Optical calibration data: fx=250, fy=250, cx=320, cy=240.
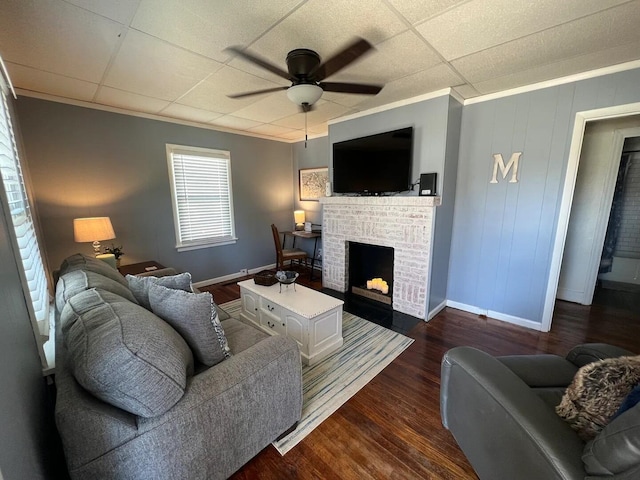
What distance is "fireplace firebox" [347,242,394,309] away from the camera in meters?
3.32

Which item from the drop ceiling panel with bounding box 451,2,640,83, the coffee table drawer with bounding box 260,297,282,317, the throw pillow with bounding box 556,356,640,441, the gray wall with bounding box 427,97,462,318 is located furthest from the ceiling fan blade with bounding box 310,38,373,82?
the throw pillow with bounding box 556,356,640,441

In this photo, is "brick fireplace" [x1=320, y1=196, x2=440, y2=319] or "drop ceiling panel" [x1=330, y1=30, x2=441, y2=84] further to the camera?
"brick fireplace" [x1=320, y1=196, x2=440, y2=319]

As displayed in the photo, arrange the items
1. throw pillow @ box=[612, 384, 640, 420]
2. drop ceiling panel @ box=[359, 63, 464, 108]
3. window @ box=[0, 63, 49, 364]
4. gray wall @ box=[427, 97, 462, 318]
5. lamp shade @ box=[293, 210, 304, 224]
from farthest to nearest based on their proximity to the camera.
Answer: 1. lamp shade @ box=[293, 210, 304, 224]
2. gray wall @ box=[427, 97, 462, 318]
3. drop ceiling panel @ box=[359, 63, 464, 108]
4. window @ box=[0, 63, 49, 364]
5. throw pillow @ box=[612, 384, 640, 420]

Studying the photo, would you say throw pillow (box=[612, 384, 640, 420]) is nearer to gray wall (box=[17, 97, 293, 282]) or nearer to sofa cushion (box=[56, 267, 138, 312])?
sofa cushion (box=[56, 267, 138, 312])

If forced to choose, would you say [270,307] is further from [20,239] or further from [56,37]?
[56,37]

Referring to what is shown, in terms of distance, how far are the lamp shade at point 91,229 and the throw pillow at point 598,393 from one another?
361cm

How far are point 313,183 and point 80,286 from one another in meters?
3.64

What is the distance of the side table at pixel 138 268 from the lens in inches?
111

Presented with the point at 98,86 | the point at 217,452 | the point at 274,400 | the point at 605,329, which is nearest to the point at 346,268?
the point at 274,400

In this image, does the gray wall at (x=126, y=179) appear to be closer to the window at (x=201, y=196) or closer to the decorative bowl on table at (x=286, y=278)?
the window at (x=201, y=196)

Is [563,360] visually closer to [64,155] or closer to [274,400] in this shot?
[274,400]

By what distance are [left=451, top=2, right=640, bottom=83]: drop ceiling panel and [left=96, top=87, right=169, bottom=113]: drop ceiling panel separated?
305cm

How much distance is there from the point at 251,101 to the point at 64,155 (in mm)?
2079

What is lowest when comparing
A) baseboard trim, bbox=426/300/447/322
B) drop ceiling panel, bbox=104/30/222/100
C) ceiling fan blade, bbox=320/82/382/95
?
baseboard trim, bbox=426/300/447/322
